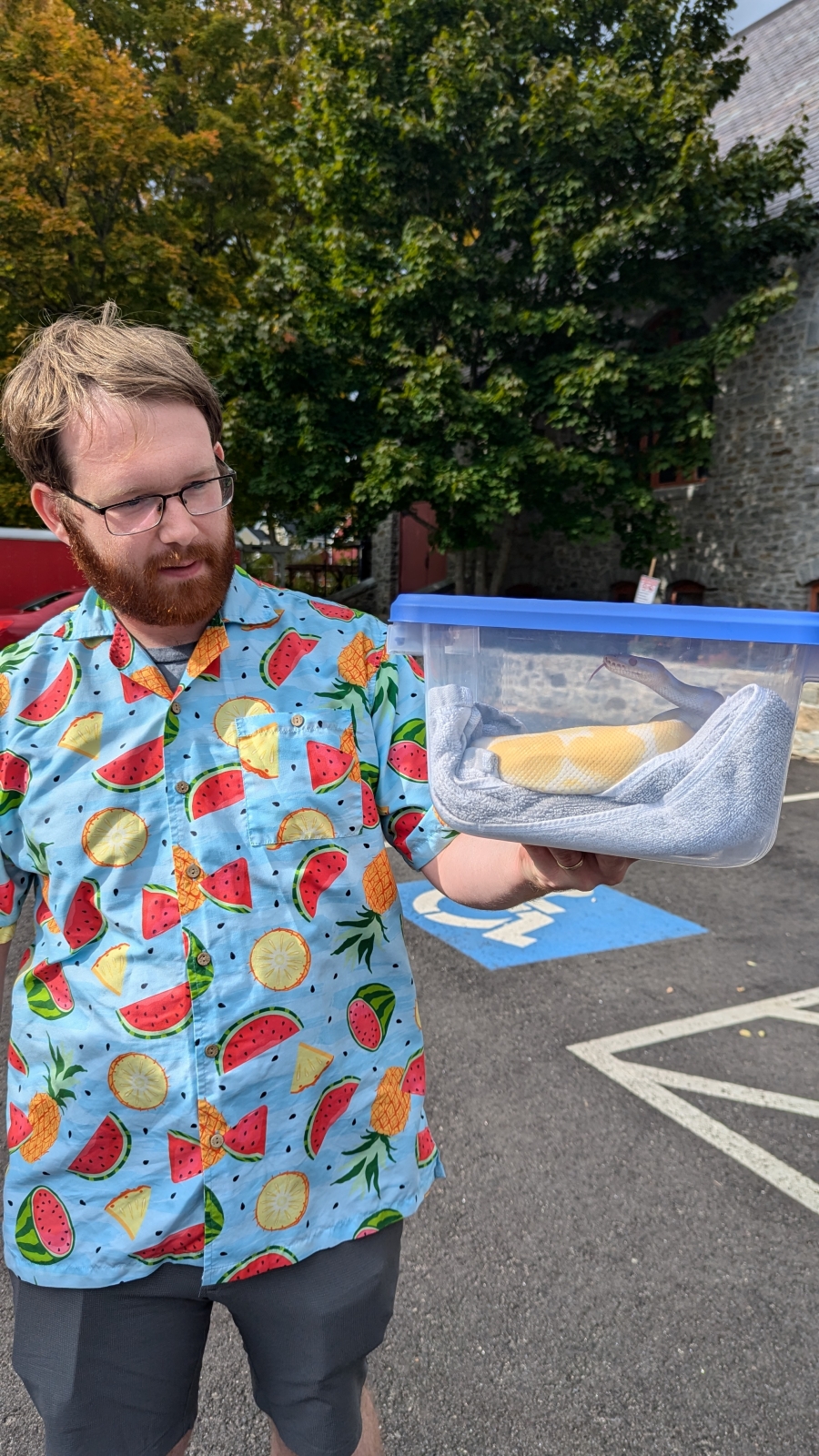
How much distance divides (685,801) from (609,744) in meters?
0.11

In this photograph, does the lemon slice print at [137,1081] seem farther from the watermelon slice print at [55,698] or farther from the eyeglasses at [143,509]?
the eyeglasses at [143,509]

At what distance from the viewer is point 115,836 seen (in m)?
1.40

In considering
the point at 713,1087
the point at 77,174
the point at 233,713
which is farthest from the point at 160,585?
the point at 77,174

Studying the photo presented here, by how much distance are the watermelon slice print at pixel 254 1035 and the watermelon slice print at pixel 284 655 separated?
55 centimetres

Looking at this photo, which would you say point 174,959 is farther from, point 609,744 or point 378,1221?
point 609,744

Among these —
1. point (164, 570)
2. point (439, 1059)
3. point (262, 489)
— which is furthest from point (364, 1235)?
point (262, 489)

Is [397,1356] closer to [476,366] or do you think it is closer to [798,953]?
[798,953]

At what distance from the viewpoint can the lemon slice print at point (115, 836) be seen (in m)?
1.39

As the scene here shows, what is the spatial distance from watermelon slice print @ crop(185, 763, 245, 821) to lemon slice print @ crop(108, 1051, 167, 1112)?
1.28 feet

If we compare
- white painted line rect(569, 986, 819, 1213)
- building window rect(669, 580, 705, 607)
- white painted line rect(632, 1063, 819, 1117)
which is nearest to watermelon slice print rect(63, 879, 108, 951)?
white painted line rect(569, 986, 819, 1213)

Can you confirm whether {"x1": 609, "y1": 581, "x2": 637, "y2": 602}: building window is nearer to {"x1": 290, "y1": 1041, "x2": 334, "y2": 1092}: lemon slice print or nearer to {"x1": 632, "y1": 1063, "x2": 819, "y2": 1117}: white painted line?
{"x1": 632, "y1": 1063, "x2": 819, "y2": 1117}: white painted line

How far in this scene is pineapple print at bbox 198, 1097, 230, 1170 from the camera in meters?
1.37

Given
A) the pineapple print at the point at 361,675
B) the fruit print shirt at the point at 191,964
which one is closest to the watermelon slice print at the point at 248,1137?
the fruit print shirt at the point at 191,964

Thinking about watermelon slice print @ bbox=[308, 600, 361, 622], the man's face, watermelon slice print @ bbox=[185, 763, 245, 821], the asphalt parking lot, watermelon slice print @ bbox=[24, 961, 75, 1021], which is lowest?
the asphalt parking lot
